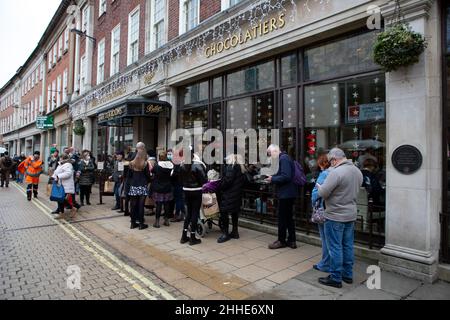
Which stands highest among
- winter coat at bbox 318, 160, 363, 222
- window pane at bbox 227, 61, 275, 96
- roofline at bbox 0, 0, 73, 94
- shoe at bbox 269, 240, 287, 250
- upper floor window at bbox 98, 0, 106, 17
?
roofline at bbox 0, 0, 73, 94

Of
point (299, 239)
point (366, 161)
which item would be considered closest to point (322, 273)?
point (299, 239)

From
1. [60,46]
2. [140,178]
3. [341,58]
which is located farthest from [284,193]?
[60,46]

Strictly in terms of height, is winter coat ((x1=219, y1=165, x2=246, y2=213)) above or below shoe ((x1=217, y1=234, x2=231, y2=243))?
above

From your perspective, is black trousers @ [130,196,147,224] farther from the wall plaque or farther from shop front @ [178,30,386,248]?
the wall plaque

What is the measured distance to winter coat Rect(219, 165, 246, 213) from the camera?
5988 millimetres

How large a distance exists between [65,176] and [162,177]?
281cm

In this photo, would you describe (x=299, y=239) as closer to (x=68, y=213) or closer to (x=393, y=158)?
(x=393, y=158)

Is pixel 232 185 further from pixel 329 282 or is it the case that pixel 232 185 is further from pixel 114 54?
pixel 114 54

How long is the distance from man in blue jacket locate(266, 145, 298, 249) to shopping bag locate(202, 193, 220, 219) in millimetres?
1413

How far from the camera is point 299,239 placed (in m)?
6.22

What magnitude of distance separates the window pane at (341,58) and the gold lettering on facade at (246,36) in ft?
3.01

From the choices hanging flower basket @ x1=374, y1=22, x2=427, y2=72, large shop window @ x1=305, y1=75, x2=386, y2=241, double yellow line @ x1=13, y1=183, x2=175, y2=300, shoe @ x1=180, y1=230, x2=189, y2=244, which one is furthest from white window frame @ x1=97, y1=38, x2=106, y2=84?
hanging flower basket @ x1=374, y1=22, x2=427, y2=72

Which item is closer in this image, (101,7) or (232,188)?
(232,188)

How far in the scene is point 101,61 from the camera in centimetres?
1716
